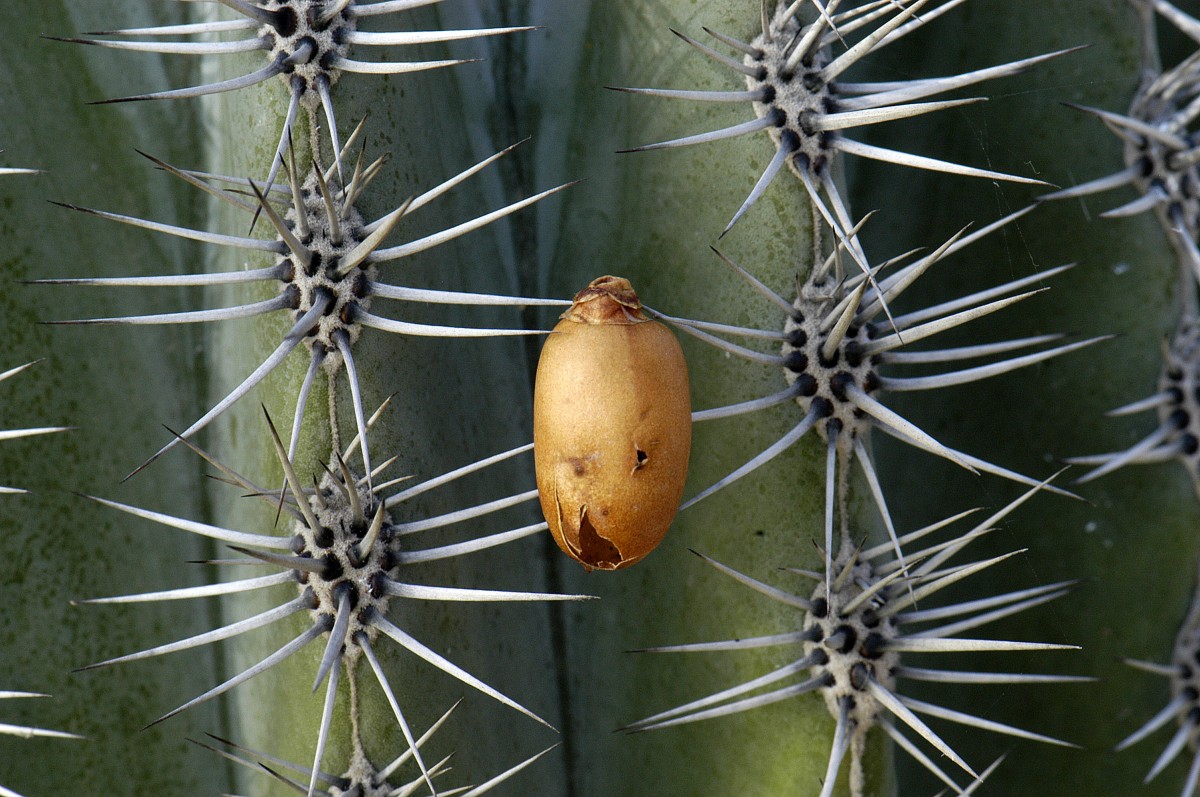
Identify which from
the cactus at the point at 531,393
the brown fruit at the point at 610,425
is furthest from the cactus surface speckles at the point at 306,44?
the brown fruit at the point at 610,425

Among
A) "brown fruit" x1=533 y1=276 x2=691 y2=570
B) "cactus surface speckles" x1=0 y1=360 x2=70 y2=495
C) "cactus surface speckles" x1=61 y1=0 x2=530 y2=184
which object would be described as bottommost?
"brown fruit" x1=533 y1=276 x2=691 y2=570

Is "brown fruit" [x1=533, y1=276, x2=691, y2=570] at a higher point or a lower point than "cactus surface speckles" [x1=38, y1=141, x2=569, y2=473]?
lower

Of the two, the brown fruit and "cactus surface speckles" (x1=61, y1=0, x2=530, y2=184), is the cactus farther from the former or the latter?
the brown fruit

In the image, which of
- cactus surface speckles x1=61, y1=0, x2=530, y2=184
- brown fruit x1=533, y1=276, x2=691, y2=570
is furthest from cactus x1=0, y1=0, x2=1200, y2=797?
brown fruit x1=533, y1=276, x2=691, y2=570

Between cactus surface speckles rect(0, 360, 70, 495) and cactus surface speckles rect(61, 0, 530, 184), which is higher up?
cactus surface speckles rect(61, 0, 530, 184)

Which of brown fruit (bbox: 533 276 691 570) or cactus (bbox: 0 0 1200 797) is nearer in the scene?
brown fruit (bbox: 533 276 691 570)

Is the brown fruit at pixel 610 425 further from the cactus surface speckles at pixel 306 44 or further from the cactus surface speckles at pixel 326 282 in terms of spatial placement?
the cactus surface speckles at pixel 306 44
